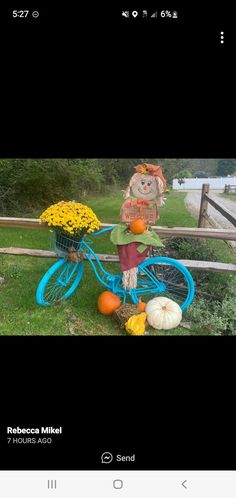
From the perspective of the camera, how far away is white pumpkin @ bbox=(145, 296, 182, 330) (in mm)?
2400

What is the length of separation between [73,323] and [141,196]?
1.20 meters

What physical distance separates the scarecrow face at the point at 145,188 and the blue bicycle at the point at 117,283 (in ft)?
1.47

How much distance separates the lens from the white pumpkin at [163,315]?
2.40 metres

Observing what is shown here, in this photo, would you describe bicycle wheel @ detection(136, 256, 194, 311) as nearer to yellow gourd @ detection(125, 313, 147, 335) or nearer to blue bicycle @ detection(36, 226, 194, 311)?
blue bicycle @ detection(36, 226, 194, 311)

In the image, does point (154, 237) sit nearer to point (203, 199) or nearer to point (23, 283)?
point (23, 283)

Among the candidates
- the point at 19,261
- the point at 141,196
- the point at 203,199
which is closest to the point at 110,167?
the point at 203,199

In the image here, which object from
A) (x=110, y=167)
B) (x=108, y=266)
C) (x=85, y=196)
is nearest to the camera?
(x=108, y=266)

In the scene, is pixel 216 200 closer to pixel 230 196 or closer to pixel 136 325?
pixel 230 196

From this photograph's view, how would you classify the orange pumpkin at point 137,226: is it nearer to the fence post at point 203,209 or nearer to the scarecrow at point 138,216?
the scarecrow at point 138,216

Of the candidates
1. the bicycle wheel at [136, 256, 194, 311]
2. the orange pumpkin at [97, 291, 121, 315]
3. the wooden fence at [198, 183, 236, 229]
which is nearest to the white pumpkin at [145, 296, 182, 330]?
the bicycle wheel at [136, 256, 194, 311]

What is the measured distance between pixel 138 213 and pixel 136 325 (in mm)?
843

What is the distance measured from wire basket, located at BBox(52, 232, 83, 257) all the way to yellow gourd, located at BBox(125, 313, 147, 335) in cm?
73

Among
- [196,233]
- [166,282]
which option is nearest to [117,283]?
[166,282]

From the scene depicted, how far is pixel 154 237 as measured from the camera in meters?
2.38
